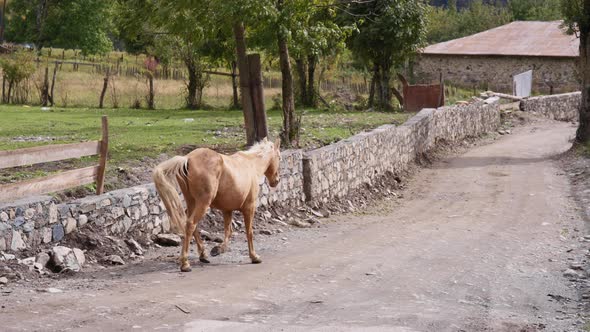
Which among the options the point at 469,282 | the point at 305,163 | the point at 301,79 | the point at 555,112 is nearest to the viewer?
the point at 469,282

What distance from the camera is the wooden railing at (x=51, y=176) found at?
10117 millimetres

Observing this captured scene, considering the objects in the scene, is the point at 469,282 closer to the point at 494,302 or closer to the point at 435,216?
the point at 494,302

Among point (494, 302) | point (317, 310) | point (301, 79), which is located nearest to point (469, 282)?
point (494, 302)

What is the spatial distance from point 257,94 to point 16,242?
872 cm

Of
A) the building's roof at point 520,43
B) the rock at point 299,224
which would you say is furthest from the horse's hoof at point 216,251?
the building's roof at point 520,43

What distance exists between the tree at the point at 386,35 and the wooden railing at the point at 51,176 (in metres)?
22.9

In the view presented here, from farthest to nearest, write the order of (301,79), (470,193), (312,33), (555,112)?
(555,112)
(301,79)
(470,193)
(312,33)

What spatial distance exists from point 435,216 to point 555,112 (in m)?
27.7

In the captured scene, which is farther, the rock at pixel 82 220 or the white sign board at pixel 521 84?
the white sign board at pixel 521 84

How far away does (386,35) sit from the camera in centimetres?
3512

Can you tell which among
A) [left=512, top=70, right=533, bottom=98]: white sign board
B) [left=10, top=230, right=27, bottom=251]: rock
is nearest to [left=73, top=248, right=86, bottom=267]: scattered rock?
[left=10, top=230, right=27, bottom=251]: rock

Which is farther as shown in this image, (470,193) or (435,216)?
(470,193)

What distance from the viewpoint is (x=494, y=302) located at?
942 cm

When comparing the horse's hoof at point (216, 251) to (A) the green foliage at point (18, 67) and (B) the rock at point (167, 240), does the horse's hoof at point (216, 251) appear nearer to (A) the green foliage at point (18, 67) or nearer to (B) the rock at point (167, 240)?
(B) the rock at point (167, 240)
